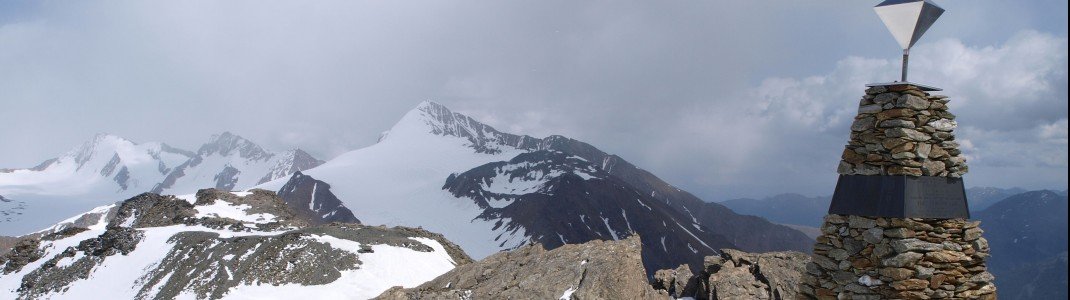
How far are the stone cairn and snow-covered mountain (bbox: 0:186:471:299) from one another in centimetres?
4417

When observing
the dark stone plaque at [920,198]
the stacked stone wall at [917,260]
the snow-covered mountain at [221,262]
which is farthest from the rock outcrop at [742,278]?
the snow-covered mountain at [221,262]

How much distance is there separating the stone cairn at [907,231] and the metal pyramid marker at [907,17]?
2.34ft

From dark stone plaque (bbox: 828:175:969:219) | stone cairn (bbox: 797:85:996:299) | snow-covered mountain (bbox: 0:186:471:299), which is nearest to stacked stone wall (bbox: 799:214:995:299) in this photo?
stone cairn (bbox: 797:85:996:299)

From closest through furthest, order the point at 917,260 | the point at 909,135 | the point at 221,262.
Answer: the point at 917,260 → the point at 909,135 → the point at 221,262

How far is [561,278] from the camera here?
88.8ft

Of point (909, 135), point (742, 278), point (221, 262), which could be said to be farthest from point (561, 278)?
point (221, 262)

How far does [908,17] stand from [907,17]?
2 centimetres

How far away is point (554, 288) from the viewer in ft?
86.4

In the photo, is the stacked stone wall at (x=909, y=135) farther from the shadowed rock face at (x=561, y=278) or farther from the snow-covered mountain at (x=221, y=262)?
the snow-covered mountain at (x=221, y=262)

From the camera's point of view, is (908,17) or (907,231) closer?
(907,231)

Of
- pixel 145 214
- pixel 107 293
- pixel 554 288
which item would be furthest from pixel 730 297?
pixel 145 214

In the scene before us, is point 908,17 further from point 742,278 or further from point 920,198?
point 742,278

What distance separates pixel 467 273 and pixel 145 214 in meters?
87.3

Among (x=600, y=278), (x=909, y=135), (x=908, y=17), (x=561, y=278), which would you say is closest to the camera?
(x=909, y=135)
